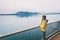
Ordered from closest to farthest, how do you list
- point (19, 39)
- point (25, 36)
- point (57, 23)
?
1. point (19, 39)
2. point (25, 36)
3. point (57, 23)

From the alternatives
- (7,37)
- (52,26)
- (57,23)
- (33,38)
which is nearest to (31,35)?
(33,38)

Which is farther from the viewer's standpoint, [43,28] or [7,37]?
[43,28]

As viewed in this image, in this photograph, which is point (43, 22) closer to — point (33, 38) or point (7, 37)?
point (33, 38)

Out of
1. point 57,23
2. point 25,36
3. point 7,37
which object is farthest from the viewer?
point 57,23

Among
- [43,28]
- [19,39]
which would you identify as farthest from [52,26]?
[19,39]

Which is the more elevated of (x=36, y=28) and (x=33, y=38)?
(x=36, y=28)

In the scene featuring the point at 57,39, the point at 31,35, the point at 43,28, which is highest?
the point at 43,28

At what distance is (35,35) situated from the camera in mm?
3523

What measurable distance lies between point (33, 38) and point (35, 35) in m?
0.11

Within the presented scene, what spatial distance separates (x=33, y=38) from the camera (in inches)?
136

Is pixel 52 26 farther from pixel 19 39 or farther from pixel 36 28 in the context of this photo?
pixel 19 39

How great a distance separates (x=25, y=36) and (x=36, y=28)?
0.55 meters

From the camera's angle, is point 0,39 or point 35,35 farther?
point 35,35

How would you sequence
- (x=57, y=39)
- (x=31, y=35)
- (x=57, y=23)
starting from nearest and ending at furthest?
Result: (x=31, y=35), (x=57, y=39), (x=57, y=23)
